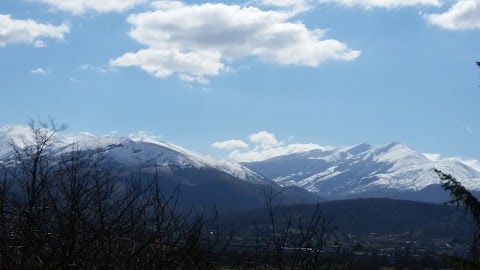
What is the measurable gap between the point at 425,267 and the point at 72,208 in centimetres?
5562

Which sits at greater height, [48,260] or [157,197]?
[157,197]

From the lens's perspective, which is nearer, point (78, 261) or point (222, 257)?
point (78, 261)

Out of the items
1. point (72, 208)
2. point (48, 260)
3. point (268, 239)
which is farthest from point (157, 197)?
point (268, 239)

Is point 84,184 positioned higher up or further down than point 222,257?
higher up

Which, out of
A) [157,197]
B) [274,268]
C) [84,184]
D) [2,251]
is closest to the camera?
[2,251]

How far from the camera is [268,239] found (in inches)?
342

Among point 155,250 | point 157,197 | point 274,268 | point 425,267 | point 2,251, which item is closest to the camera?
point 2,251

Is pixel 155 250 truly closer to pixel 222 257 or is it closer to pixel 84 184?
pixel 222 257

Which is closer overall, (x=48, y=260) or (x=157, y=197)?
(x=48, y=260)

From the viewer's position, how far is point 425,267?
189 feet

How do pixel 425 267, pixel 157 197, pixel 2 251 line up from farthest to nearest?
pixel 425 267 → pixel 157 197 → pixel 2 251

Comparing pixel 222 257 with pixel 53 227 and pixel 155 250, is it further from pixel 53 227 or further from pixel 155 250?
pixel 53 227

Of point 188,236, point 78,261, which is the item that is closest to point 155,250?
point 188,236

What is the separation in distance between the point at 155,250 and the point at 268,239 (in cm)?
251
